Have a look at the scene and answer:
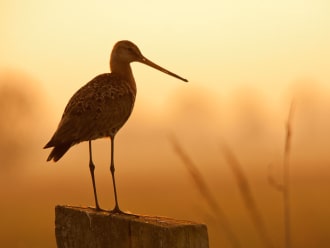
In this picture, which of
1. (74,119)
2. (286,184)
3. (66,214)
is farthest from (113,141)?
(286,184)

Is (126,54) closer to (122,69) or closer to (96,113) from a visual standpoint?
(122,69)

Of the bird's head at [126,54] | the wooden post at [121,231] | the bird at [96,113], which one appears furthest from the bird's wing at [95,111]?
the wooden post at [121,231]

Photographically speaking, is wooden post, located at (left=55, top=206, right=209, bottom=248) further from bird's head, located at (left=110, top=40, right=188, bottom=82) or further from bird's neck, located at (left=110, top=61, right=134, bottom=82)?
bird's head, located at (left=110, top=40, right=188, bottom=82)

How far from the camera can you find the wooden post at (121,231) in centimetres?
432

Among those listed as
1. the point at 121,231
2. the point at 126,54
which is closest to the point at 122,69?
the point at 126,54

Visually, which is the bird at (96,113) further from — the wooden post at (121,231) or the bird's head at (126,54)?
the wooden post at (121,231)

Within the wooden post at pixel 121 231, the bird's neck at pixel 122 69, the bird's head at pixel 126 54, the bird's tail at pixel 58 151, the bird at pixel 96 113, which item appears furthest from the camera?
the bird's head at pixel 126 54

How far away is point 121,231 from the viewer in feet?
15.5

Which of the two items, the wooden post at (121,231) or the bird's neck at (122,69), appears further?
the bird's neck at (122,69)

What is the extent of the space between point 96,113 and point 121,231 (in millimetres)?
3349

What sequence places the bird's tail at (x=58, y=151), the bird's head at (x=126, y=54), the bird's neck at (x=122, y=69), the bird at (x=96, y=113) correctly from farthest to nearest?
the bird's head at (x=126, y=54) < the bird's neck at (x=122, y=69) < the bird at (x=96, y=113) < the bird's tail at (x=58, y=151)

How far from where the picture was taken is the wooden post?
4.32 m

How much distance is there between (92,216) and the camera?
199 inches

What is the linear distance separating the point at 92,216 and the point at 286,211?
1.13 metres
